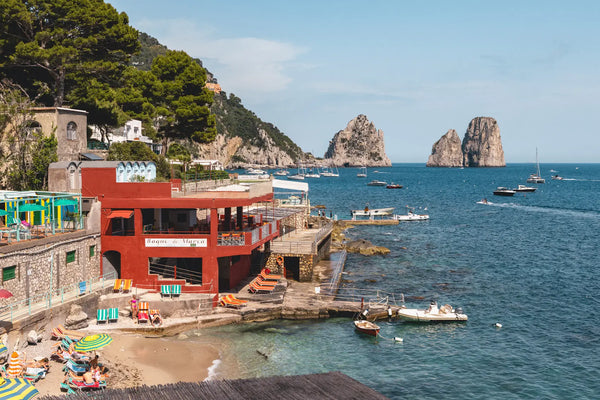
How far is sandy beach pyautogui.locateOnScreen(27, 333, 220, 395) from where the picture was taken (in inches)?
843

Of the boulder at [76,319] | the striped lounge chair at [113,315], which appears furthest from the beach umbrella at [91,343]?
the striped lounge chair at [113,315]

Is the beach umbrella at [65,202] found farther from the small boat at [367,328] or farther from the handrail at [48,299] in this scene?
the small boat at [367,328]

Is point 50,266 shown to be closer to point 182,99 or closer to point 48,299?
point 48,299

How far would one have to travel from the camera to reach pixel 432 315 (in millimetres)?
32469

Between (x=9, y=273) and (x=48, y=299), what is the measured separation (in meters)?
2.43

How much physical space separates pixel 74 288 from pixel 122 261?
3.16 meters

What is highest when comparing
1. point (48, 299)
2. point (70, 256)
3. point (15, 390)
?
point (70, 256)

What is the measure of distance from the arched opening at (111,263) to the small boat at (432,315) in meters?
17.4

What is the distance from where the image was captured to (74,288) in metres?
28.6

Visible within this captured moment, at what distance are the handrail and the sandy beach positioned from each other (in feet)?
6.05

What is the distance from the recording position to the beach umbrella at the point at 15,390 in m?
16.8

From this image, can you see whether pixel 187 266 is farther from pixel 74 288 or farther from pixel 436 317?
pixel 436 317

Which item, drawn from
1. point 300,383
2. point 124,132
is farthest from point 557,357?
point 124,132

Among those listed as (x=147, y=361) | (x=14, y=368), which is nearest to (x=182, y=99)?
(x=147, y=361)
